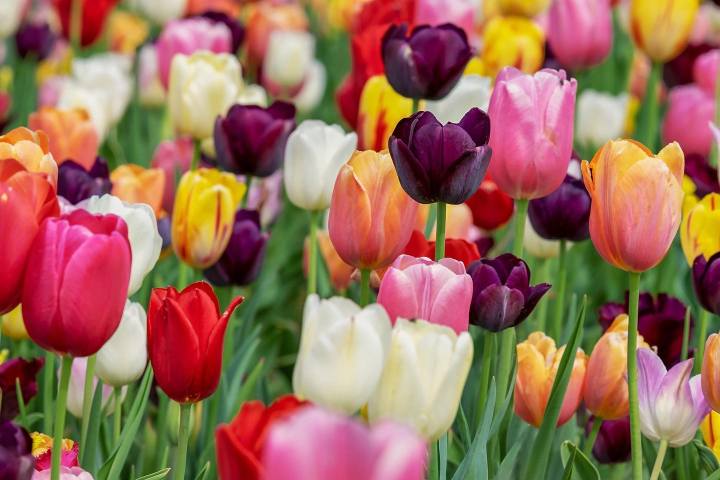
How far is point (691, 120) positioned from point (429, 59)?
122 cm

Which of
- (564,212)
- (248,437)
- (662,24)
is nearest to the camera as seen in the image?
(248,437)

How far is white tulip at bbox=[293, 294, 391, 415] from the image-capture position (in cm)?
91

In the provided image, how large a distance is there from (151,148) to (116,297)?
216 centimetres

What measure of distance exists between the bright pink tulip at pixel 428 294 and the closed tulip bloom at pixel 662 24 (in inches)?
61.3

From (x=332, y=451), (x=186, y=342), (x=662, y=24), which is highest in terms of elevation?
(x=662, y=24)

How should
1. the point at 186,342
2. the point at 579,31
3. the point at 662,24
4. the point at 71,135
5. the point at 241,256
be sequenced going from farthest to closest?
the point at 579,31
the point at 662,24
the point at 71,135
the point at 241,256
the point at 186,342

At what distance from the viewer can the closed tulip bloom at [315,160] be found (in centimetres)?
164

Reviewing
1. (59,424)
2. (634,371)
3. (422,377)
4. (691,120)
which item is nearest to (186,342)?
(59,424)

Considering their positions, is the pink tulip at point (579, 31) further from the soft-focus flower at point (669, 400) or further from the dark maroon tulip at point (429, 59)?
the soft-focus flower at point (669, 400)

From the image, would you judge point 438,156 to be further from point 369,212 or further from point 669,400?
point 669,400

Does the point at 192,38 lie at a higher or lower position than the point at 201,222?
higher

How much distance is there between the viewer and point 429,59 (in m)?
1.68

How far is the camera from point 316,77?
129 inches

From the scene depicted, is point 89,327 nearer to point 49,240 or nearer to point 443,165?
point 49,240
